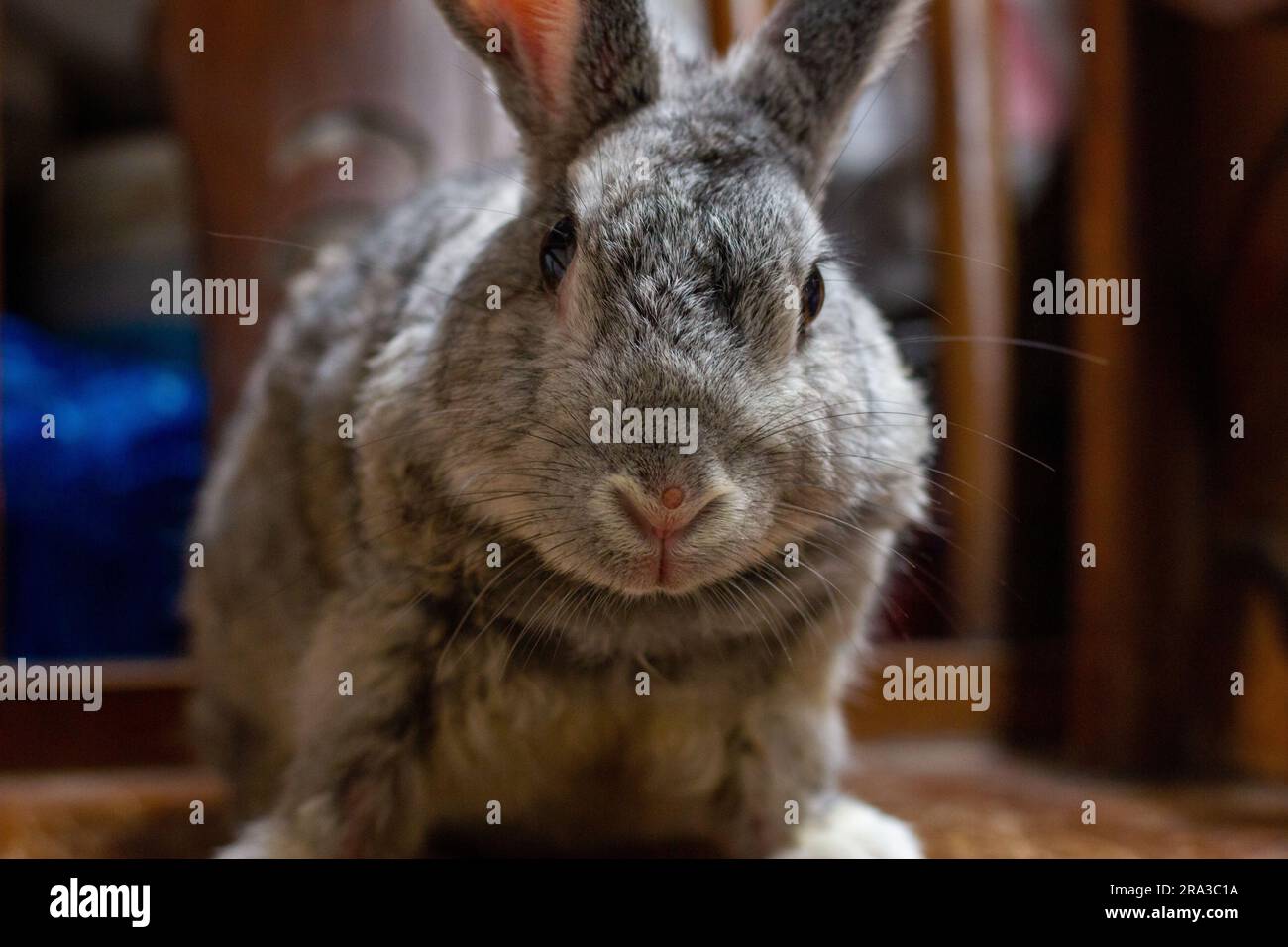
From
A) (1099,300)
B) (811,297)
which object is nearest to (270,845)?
(811,297)

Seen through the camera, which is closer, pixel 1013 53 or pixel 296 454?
pixel 296 454

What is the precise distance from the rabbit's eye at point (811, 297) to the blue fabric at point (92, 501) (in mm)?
1652

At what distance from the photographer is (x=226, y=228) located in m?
2.28

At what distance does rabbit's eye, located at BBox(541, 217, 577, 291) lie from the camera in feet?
4.01

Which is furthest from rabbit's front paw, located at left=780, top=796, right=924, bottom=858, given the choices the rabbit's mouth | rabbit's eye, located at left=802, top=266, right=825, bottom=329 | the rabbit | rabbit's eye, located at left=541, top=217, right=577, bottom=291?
rabbit's eye, located at left=541, top=217, right=577, bottom=291

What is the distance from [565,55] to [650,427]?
0.47 meters

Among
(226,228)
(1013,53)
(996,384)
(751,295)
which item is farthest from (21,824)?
(1013,53)

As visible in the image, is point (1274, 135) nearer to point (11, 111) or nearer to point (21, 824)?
point (21, 824)

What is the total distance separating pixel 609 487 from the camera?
1043mm

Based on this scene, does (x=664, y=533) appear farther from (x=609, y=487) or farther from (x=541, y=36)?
(x=541, y=36)

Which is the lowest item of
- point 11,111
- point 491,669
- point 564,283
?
point 491,669

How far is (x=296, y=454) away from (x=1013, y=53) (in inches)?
84.6

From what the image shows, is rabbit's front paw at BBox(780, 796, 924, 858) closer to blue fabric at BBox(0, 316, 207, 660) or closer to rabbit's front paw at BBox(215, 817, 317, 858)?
rabbit's front paw at BBox(215, 817, 317, 858)
